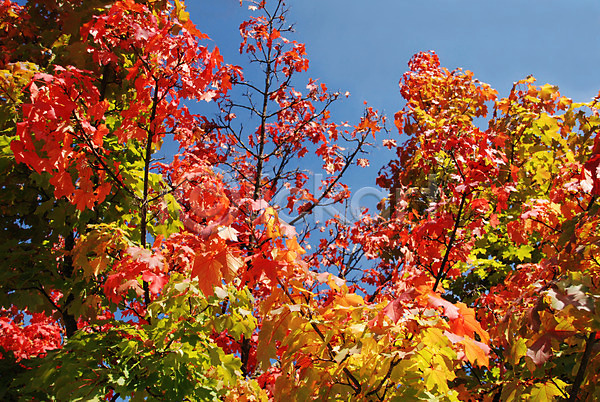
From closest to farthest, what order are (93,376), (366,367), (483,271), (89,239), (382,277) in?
(366,367), (93,376), (89,239), (483,271), (382,277)

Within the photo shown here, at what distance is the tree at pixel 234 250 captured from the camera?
259 centimetres

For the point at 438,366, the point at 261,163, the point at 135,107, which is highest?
the point at 261,163

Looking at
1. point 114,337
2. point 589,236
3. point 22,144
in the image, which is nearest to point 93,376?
point 114,337

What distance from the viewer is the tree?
259 centimetres

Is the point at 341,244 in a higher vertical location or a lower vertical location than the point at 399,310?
higher

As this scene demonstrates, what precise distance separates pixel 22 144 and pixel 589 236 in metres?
4.73

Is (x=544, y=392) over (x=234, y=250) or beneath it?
beneath

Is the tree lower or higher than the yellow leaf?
higher

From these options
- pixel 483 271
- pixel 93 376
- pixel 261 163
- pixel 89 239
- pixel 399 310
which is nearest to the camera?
pixel 399 310

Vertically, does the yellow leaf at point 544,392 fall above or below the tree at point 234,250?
below

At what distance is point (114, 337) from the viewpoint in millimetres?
4055

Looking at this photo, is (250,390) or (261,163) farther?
(261,163)

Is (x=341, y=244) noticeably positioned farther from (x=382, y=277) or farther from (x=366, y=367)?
(x=366, y=367)

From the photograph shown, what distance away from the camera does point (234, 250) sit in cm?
271
